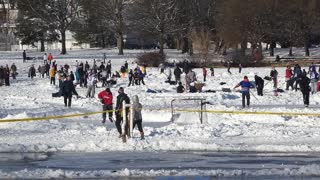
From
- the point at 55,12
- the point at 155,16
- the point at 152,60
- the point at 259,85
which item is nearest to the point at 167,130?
the point at 259,85

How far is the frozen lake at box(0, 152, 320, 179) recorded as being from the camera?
13641 mm

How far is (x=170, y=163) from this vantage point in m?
15.5

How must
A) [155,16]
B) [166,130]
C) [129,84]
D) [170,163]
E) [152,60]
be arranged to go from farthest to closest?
[155,16]
[152,60]
[129,84]
[166,130]
[170,163]

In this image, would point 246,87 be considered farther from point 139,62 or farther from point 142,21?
point 142,21

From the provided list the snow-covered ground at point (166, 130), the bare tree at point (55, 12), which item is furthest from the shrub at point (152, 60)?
the snow-covered ground at point (166, 130)

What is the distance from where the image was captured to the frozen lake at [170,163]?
44.8 ft

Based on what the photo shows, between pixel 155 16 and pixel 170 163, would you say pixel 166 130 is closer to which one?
pixel 170 163

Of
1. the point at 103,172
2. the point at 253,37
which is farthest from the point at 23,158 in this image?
the point at 253,37

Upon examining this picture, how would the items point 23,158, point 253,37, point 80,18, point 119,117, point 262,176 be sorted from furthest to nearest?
point 80,18
point 253,37
point 119,117
point 23,158
point 262,176

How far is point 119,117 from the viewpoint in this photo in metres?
20.0

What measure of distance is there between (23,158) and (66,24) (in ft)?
216

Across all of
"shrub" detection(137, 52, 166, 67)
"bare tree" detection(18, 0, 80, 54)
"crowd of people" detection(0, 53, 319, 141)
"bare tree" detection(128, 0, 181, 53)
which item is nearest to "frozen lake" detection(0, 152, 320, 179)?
"crowd of people" detection(0, 53, 319, 141)

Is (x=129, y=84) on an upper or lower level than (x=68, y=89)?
lower

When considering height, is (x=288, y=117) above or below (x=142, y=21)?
below
